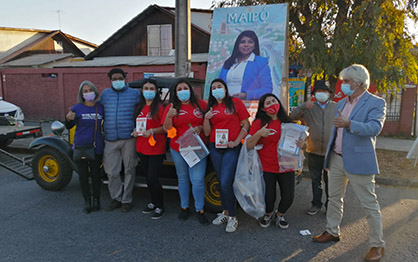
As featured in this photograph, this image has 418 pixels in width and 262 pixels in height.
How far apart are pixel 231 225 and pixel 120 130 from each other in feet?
6.37

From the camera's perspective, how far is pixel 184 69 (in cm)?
708

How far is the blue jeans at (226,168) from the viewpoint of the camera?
4043 millimetres

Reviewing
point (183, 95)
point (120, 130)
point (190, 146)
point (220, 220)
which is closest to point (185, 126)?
point (190, 146)

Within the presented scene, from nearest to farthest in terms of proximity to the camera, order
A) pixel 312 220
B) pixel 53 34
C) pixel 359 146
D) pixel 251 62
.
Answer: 1. pixel 359 146
2. pixel 312 220
3. pixel 251 62
4. pixel 53 34

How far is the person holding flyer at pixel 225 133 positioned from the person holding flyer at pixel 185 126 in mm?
183

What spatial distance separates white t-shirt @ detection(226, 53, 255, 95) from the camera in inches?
250

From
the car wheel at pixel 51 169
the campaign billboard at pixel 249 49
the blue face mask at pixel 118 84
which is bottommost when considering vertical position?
the car wheel at pixel 51 169

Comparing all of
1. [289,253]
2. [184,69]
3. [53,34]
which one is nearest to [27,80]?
[53,34]

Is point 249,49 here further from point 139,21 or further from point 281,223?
point 139,21

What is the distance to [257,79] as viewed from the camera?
6.22 meters

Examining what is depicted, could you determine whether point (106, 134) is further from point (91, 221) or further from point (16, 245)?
point (16, 245)

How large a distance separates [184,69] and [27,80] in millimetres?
11860

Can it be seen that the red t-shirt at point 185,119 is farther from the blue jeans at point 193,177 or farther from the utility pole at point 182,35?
the utility pole at point 182,35

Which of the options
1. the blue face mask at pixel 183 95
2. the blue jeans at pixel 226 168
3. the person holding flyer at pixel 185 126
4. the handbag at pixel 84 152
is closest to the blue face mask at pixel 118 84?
the handbag at pixel 84 152
